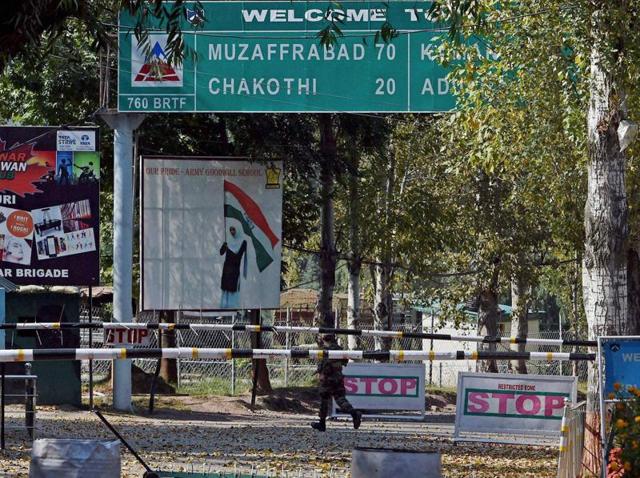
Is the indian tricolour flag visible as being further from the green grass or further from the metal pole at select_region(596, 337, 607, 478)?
the metal pole at select_region(596, 337, 607, 478)

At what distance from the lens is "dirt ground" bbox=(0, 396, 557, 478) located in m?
12.7

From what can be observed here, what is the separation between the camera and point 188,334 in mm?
32938

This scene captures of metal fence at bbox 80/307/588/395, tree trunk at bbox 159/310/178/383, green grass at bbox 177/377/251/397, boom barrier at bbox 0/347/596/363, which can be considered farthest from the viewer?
metal fence at bbox 80/307/588/395

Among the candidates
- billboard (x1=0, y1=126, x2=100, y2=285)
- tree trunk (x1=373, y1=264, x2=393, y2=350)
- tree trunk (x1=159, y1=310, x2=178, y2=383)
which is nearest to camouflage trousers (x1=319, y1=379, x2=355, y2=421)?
billboard (x1=0, y1=126, x2=100, y2=285)

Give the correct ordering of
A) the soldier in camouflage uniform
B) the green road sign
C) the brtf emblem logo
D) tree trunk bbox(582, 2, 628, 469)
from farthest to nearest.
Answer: the brtf emblem logo
the green road sign
the soldier in camouflage uniform
tree trunk bbox(582, 2, 628, 469)

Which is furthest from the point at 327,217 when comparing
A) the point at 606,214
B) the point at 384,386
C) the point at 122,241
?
the point at 606,214

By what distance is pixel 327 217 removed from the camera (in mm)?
22812

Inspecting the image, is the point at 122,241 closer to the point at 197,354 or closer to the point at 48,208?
the point at 48,208

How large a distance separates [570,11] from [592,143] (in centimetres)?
168

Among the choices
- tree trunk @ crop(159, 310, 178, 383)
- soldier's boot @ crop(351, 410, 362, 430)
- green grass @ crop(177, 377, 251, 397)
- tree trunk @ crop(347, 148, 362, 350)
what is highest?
tree trunk @ crop(347, 148, 362, 350)

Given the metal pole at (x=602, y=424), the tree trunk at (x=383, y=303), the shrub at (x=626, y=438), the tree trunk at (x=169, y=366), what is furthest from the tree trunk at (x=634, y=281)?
the shrub at (x=626, y=438)

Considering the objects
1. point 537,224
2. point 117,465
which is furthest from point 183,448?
point 537,224

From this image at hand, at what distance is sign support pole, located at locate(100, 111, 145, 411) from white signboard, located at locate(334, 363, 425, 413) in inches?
149

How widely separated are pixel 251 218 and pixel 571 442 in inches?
446
